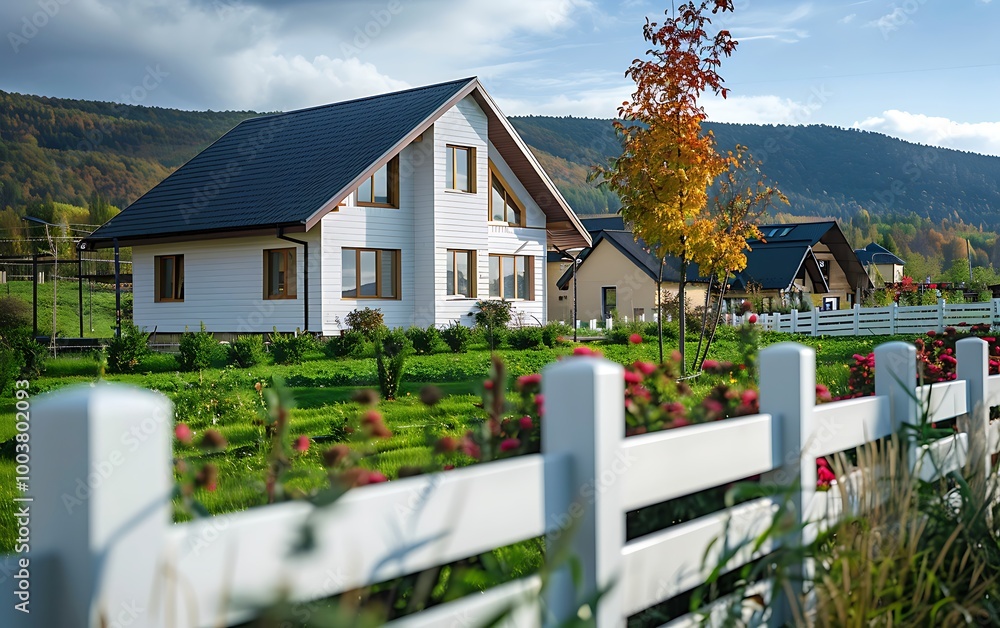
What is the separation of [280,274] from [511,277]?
21.6ft

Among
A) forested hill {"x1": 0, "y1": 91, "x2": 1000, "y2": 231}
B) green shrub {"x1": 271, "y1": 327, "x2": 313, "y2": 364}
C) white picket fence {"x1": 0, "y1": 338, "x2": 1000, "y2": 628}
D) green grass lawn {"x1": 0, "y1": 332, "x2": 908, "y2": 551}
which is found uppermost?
forested hill {"x1": 0, "y1": 91, "x2": 1000, "y2": 231}

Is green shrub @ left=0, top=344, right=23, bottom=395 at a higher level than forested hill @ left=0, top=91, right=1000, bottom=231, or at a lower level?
lower

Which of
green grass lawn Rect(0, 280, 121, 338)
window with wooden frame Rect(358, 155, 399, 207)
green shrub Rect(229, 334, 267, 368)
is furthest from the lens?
A: green grass lawn Rect(0, 280, 121, 338)

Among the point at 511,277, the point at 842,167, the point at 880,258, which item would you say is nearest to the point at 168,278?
the point at 511,277

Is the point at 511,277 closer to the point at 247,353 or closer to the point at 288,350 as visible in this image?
the point at 288,350

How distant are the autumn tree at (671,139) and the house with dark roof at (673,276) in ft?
85.7

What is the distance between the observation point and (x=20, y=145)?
9088 centimetres

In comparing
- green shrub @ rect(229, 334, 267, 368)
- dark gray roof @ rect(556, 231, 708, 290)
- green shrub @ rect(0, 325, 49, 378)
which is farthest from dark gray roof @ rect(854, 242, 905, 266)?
green shrub @ rect(0, 325, 49, 378)

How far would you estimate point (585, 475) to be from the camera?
233 centimetres

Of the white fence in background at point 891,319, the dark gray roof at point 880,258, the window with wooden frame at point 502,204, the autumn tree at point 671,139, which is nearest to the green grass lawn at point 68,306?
the window with wooden frame at point 502,204

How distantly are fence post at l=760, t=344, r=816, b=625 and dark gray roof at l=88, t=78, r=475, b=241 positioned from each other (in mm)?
18795

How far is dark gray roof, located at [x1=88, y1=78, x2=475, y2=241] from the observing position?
74.6 ft

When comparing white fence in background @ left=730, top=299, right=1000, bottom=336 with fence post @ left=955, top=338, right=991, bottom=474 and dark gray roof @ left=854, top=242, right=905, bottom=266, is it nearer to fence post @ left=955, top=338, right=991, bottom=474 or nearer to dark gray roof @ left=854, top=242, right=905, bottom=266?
fence post @ left=955, top=338, right=991, bottom=474

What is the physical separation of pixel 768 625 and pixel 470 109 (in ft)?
75.4
